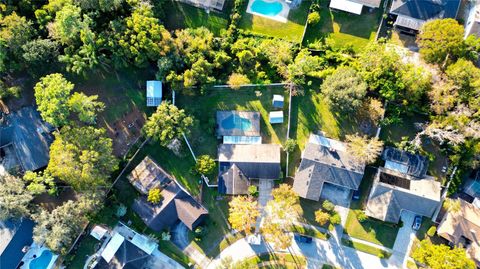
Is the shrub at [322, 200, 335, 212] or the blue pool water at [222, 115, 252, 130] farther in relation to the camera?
the blue pool water at [222, 115, 252, 130]

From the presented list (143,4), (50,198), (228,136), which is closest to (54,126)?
(50,198)

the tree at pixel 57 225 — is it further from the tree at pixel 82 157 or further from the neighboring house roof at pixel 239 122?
the neighboring house roof at pixel 239 122

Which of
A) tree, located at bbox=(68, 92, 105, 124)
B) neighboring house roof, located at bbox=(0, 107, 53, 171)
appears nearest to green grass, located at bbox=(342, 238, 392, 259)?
tree, located at bbox=(68, 92, 105, 124)

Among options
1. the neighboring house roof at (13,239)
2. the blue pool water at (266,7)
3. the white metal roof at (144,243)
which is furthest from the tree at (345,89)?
the neighboring house roof at (13,239)

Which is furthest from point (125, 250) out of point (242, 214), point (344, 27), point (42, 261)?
point (344, 27)

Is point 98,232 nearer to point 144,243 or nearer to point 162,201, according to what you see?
point 144,243

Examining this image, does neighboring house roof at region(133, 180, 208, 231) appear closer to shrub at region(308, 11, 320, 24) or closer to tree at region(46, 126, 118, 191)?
tree at region(46, 126, 118, 191)
